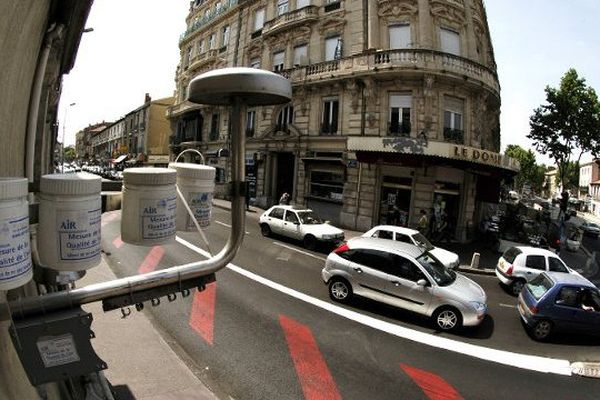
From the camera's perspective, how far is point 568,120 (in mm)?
31594

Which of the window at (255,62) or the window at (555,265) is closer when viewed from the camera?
the window at (555,265)

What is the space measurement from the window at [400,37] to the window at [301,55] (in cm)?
602

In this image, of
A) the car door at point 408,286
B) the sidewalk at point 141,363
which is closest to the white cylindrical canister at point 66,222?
the sidewalk at point 141,363

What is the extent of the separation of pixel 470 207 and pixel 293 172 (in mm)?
11543

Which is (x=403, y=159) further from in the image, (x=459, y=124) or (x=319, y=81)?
(x=319, y=81)

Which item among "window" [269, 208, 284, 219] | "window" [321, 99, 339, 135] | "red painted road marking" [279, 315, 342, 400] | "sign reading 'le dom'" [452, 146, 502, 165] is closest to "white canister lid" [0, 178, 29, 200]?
"red painted road marking" [279, 315, 342, 400]

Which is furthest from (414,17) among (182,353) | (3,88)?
(3,88)

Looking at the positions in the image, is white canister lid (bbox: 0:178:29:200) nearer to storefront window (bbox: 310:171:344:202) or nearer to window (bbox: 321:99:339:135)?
storefront window (bbox: 310:171:344:202)

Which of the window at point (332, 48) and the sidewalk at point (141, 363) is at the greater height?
the window at point (332, 48)

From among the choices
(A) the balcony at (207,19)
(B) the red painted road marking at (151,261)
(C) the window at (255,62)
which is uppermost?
(A) the balcony at (207,19)

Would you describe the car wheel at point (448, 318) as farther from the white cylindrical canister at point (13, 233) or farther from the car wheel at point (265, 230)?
the car wheel at point (265, 230)

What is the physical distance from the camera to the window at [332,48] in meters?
23.8

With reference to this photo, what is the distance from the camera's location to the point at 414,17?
21.5 metres

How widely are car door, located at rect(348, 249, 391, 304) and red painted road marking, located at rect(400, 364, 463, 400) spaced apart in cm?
236
